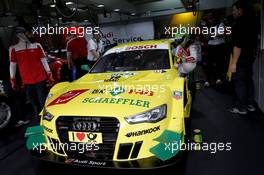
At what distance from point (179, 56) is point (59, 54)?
6241 mm

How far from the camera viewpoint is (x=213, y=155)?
275 cm

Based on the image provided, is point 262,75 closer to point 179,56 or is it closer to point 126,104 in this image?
point 179,56

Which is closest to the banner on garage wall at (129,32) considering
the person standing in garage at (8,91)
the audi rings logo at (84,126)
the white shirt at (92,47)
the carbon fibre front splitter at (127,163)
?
the white shirt at (92,47)

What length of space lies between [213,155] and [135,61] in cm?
153

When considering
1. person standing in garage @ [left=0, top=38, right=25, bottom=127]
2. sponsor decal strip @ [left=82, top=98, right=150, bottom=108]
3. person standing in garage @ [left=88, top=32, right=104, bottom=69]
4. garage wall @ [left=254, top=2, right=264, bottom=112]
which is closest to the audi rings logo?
sponsor decal strip @ [left=82, top=98, right=150, bottom=108]

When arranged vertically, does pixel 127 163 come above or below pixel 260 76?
below

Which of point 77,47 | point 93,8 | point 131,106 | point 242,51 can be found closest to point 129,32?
point 93,8

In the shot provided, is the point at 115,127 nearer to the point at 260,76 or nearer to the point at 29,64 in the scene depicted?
the point at 29,64

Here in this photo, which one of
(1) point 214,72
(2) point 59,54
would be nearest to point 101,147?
(1) point 214,72

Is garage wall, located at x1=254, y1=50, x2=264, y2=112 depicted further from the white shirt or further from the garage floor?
the white shirt

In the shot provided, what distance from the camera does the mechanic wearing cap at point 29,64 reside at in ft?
12.4

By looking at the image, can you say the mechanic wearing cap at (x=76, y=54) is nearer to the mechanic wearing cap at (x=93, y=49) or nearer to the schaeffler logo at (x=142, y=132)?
the mechanic wearing cap at (x=93, y=49)

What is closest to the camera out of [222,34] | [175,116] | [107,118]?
[107,118]

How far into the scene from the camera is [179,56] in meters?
3.47
